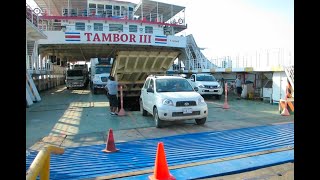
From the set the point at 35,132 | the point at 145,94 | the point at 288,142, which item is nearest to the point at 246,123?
the point at 288,142

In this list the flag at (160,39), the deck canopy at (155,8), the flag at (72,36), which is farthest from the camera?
the deck canopy at (155,8)

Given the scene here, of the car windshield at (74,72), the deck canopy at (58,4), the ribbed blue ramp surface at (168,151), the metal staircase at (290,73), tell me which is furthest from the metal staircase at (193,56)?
the ribbed blue ramp surface at (168,151)

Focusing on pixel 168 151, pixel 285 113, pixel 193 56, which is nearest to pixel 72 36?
pixel 193 56

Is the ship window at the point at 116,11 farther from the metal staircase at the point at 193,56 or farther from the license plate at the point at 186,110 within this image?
the license plate at the point at 186,110

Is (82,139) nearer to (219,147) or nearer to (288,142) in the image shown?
(219,147)

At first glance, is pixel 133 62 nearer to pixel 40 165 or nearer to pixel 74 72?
pixel 40 165

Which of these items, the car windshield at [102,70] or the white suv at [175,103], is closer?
the white suv at [175,103]

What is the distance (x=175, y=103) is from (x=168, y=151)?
8.23 ft

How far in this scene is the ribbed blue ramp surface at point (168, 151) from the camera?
17.0ft

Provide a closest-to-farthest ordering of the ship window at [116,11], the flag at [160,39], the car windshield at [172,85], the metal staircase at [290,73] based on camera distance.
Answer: the car windshield at [172,85] < the metal staircase at [290,73] < the flag at [160,39] < the ship window at [116,11]

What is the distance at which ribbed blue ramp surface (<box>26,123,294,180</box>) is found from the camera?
5.17m

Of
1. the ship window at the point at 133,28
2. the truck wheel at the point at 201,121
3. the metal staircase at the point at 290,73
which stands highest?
the ship window at the point at 133,28
